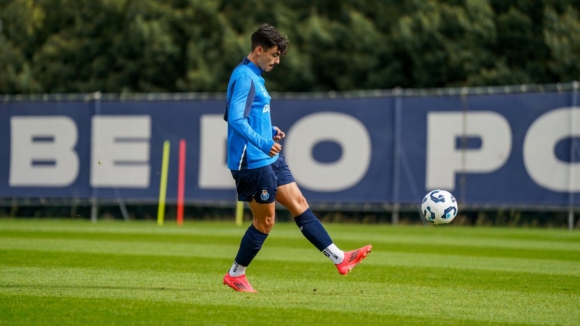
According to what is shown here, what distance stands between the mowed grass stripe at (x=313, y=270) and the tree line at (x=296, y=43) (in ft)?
53.7

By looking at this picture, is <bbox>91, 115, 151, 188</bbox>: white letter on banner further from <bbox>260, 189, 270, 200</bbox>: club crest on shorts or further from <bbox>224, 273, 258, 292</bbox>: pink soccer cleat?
<bbox>260, 189, 270, 200</bbox>: club crest on shorts

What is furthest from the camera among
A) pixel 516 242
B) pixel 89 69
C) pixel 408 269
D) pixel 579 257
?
pixel 89 69

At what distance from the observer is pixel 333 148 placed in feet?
72.8

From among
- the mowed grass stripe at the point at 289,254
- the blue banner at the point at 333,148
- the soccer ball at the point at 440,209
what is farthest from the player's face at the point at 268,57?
the blue banner at the point at 333,148

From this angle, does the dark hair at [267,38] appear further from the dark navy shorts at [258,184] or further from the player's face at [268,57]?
the dark navy shorts at [258,184]

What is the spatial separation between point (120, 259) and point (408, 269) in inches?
139

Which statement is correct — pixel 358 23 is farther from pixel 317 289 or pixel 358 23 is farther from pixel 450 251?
pixel 317 289

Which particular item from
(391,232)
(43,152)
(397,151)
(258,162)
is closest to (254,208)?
(258,162)

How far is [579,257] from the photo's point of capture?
1344 centimetres

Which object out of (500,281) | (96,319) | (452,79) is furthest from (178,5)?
(96,319)

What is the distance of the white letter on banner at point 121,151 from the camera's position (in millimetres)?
22875

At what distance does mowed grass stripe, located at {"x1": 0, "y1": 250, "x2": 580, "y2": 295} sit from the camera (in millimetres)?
9719

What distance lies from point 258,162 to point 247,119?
1.26 ft

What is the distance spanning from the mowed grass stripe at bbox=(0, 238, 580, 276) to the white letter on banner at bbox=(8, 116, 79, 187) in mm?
8002
